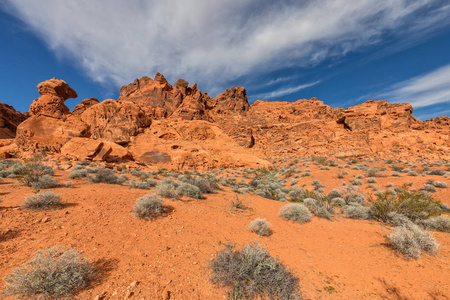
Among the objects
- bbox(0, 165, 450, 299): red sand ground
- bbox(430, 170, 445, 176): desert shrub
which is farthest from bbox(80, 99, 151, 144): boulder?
bbox(430, 170, 445, 176): desert shrub

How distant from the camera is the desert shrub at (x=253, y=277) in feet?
8.09

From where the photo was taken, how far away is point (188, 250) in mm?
3473

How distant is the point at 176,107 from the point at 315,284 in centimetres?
3791

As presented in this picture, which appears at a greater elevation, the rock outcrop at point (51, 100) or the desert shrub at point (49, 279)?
the rock outcrop at point (51, 100)

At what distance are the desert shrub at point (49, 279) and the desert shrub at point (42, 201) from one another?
2.59 m

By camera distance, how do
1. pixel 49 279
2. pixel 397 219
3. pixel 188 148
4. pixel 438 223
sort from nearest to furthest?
1. pixel 49 279
2. pixel 438 223
3. pixel 397 219
4. pixel 188 148

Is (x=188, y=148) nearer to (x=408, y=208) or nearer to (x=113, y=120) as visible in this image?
(x=113, y=120)

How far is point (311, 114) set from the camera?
46375 mm

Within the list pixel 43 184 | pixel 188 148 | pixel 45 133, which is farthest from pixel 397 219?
pixel 45 133

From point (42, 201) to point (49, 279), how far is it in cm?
342

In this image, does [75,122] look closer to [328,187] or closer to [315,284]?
[315,284]

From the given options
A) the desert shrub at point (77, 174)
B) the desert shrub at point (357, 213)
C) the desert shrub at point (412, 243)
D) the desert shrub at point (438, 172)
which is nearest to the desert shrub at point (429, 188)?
the desert shrub at point (438, 172)

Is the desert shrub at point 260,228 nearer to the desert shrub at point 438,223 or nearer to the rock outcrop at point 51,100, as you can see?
the desert shrub at point 438,223

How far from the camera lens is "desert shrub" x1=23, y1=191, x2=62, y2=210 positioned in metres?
4.14
